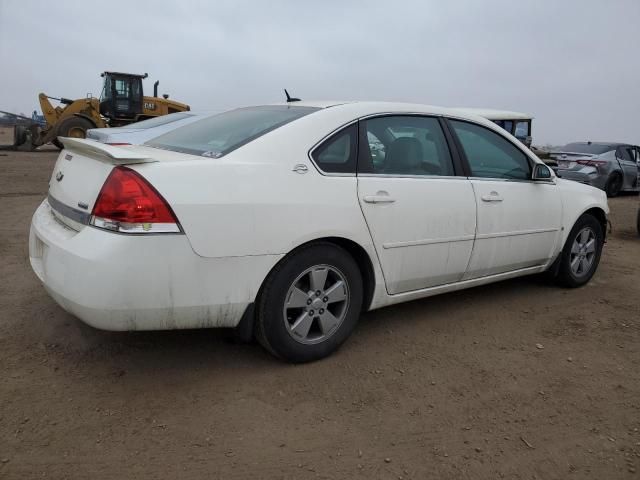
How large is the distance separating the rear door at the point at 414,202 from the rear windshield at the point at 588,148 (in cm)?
1171

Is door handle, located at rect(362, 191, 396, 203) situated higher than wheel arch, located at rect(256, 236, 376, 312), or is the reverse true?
door handle, located at rect(362, 191, 396, 203)

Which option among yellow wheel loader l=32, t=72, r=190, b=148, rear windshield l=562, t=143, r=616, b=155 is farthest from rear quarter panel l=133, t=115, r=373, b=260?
yellow wheel loader l=32, t=72, r=190, b=148

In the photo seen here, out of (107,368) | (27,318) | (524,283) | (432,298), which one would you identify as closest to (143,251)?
(107,368)

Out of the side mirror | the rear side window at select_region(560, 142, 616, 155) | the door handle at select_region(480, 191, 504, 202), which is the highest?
the rear side window at select_region(560, 142, 616, 155)

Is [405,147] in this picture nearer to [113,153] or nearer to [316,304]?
[316,304]

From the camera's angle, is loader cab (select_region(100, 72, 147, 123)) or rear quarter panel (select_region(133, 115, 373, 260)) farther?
loader cab (select_region(100, 72, 147, 123))

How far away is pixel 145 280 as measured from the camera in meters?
2.44

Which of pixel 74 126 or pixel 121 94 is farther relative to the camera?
pixel 121 94

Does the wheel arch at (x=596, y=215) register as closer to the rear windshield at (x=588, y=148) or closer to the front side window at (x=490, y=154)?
the front side window at (x=490, y=154)

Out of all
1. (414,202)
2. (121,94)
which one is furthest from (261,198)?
(121,94)

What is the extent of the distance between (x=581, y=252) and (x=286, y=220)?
3.15 meters

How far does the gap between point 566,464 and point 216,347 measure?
6.31 ft

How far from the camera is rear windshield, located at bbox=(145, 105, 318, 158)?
9.73ft

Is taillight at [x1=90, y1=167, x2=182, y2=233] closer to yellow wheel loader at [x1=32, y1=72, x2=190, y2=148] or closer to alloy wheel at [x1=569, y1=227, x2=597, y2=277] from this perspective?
alloy wheel at [x1=569, y1=227, x2=597, y2=277]
